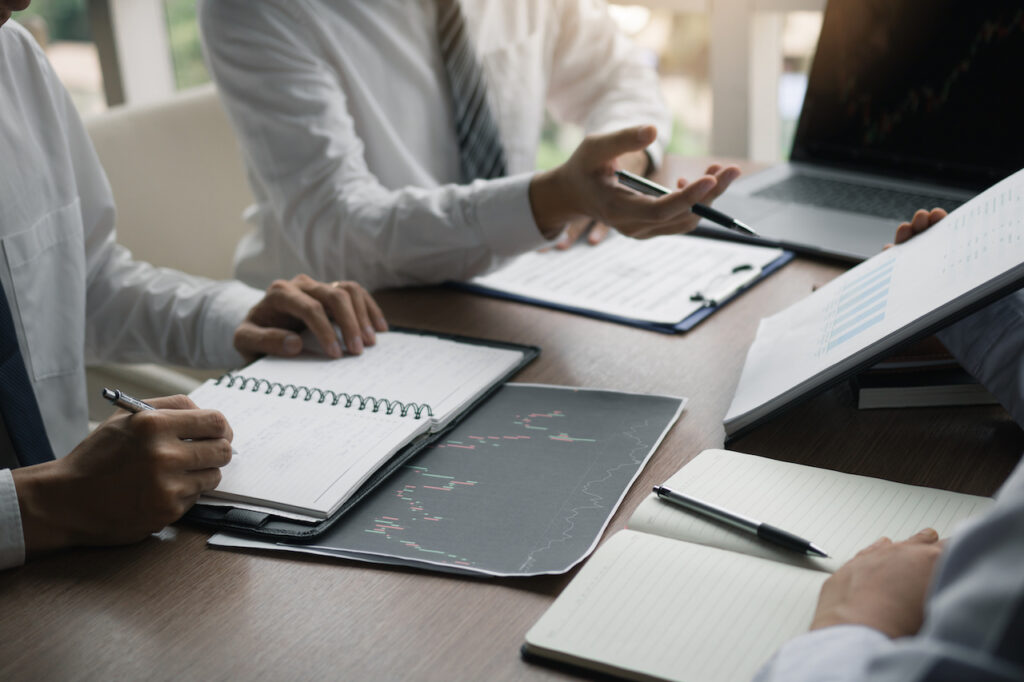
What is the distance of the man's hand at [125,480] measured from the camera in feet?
2.15

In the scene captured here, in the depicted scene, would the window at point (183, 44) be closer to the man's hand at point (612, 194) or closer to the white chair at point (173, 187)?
the white chair at point (173, 187)

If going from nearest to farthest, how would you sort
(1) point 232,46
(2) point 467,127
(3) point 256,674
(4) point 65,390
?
1. (3) point 256,674
2. (4) point 65,390
3. (1) point 232,46
4. (2) point 467,127

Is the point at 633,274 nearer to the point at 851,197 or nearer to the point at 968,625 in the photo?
the point at 851,197

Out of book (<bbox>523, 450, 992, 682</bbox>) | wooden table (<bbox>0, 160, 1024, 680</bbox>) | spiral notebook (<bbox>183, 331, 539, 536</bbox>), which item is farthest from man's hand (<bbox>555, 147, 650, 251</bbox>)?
book (<bbox>523, 450, 992, 682</bbox>)

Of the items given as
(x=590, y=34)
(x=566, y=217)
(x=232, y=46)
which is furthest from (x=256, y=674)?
(x=590, y=34)

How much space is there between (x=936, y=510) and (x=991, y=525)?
298mm

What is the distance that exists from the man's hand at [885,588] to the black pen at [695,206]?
480mm

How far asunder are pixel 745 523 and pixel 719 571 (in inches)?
2.0

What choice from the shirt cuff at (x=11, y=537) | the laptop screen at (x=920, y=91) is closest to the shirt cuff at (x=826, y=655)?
the shirt cuff at (x=11, y=537)

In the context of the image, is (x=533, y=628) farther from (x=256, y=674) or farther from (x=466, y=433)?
(x=466, y=433)

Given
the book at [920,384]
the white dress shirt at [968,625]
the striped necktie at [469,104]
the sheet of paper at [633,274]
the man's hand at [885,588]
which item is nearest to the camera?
the white dress shirt at [968,625]

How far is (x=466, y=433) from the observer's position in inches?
31.2

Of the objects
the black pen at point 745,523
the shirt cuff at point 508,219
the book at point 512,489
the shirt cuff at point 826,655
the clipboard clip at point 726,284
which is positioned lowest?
the book at point 512,489

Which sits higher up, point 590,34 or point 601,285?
point 590,34
